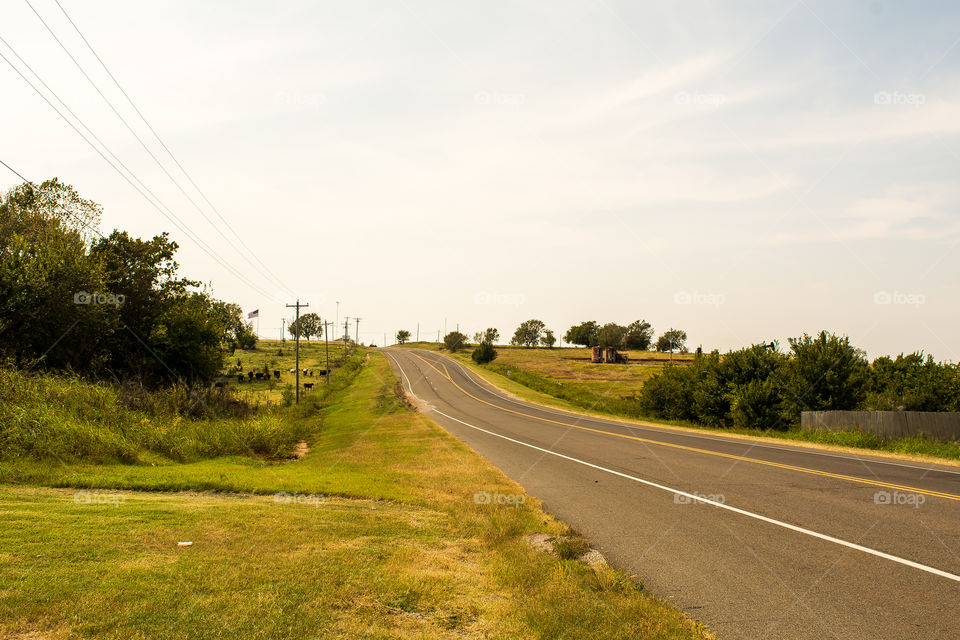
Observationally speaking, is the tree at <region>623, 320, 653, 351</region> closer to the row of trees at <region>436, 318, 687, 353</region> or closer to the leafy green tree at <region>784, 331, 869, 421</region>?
the row of trees at <region>436, 318, 687, 353</region>

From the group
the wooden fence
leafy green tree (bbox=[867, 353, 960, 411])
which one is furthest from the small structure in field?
the wooden fence

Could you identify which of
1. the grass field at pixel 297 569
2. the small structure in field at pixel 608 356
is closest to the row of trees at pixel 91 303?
the grass field at pixel 297 569

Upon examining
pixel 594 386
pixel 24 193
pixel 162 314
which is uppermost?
pixel 24 193

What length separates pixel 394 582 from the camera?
5.89 meters

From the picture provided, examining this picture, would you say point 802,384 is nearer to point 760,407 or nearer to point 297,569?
point 760,407

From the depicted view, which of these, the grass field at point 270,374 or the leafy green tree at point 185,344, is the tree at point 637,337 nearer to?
the grass field at point 270,374

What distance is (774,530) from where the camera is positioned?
8492 mm

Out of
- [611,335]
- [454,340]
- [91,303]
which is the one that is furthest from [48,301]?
[611,335]

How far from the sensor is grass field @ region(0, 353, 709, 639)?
4715mm

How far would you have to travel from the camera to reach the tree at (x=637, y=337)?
17838cm

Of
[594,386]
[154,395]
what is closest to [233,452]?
[154,395]

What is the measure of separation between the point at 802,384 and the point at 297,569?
110 feet

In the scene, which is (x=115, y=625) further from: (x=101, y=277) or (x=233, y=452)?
(x=101, y=277)

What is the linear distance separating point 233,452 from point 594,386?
6581cm
